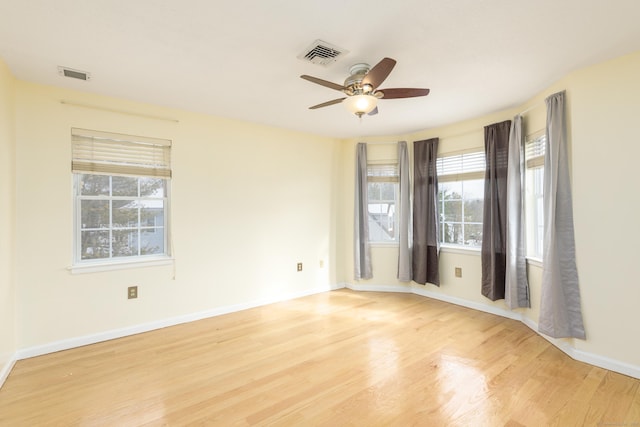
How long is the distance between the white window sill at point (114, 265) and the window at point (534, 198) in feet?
13.5

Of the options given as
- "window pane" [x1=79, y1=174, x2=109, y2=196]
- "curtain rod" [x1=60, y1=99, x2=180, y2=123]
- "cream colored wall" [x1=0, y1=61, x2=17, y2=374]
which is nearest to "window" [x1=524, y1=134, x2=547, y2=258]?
"curtain rod" [x1=60, y1=99, x2=180, y2=123]

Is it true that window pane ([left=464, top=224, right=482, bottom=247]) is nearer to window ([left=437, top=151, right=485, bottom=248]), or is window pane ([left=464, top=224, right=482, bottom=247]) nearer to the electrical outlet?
window ([left=437, top=151, right=485, bottom=248])

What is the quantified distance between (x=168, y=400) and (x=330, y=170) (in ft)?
12.0

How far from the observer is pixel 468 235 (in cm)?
416

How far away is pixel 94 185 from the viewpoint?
3.09 metres

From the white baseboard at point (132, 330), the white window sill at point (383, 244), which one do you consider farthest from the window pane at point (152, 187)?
the white window sill at point (383, 244)

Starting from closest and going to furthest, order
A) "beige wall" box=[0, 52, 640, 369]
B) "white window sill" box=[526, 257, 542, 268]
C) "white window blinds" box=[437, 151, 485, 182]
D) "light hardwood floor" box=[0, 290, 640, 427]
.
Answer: "light hardwood floor" box=[0, 290, 640, 427]
"beige wall" box=[0, 52, 640, 369]
"white window sill" box=[526, 257, 542, 268]
"white window blinds" box=[437, 151, 485, 182]

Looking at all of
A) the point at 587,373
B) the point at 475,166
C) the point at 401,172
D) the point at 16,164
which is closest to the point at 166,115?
the point at 16,164

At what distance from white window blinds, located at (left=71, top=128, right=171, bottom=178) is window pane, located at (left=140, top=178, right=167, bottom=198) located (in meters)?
0.10

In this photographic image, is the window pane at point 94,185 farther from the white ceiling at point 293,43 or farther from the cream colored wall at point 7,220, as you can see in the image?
the white ceiling at point 293,43

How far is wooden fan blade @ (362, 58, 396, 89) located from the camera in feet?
6.51

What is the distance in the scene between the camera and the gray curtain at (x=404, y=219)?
4.56m

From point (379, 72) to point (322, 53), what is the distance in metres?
0.45

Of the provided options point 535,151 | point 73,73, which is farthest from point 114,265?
point 535,151
